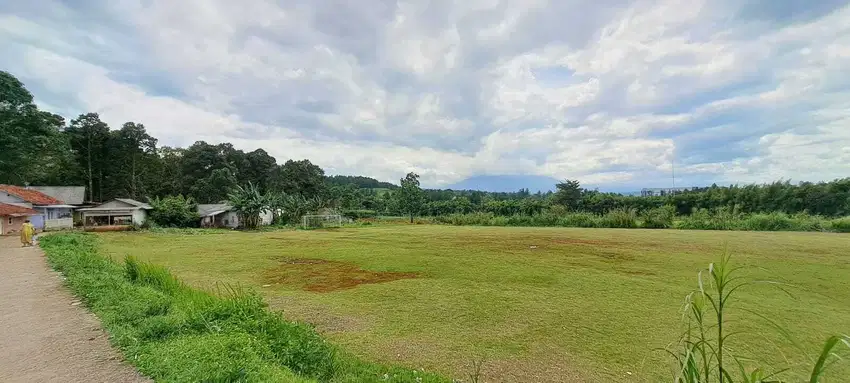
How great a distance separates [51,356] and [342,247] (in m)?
12.8

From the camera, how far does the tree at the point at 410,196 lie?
4612cm

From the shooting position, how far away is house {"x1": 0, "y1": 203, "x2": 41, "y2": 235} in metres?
21.1

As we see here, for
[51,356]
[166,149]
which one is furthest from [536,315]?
[166,149]

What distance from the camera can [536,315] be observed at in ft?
21.0

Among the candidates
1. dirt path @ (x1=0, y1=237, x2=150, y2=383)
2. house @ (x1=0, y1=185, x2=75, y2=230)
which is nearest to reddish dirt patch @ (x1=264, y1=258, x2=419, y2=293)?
dirt path @ (x1=0, y1=237, x2=150, y2=383)

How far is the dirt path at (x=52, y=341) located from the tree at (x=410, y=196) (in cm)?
3930

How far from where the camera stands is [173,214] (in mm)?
30422

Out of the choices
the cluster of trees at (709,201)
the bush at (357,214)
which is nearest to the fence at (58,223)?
the bush at (357,214)

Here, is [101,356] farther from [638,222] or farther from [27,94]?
[638,222]

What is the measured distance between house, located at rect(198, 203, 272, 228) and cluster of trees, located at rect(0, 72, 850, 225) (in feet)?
6.16

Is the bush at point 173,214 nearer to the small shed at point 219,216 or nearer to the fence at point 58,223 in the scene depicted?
the small shed at point 219,216

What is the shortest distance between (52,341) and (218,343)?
218 centimetres

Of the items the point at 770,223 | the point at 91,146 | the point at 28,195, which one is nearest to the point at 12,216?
the point at 28,195

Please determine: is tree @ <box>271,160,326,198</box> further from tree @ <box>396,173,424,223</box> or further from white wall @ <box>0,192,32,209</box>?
white wall @ <box>0,192,32,209</box>
